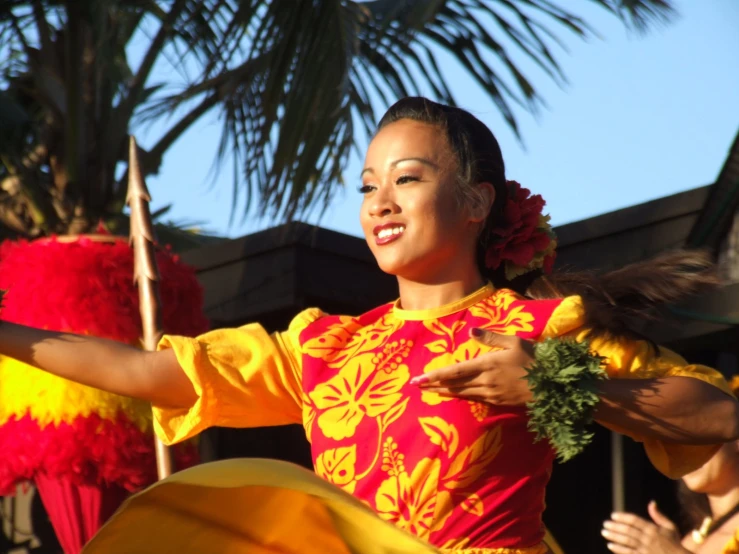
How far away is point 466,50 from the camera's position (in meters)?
6.59

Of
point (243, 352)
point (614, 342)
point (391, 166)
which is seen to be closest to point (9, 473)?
point (243, 352)

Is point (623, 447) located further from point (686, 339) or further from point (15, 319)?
point (15, 319)

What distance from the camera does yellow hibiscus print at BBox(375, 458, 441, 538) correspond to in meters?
2.28

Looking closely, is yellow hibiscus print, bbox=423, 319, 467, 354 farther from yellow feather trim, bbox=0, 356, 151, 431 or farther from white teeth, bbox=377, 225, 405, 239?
yellow feather trim, bbox=0, 356, 151, 431

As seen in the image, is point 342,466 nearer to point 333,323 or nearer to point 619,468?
point 333,323

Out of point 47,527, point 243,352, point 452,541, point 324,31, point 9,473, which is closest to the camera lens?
point 452,541

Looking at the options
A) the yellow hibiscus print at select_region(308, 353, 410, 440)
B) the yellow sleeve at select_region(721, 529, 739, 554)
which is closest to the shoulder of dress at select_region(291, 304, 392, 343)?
the yellow hibiscus print at select_region(308, 353, 410, 440)

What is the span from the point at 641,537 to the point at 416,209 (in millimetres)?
882

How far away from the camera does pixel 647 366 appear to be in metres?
2.39

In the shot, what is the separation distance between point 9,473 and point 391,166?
1.66 metres

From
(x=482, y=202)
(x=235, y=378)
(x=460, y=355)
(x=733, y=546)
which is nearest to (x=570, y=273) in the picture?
(x=482, y=202)

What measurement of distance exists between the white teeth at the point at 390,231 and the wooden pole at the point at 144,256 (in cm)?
99

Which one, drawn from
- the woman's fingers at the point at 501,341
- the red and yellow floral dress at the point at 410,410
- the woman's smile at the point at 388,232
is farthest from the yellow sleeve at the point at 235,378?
the woman's fingers at the point at 501,341

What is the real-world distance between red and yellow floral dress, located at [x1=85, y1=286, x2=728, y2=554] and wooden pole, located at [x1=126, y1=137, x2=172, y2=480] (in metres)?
0.71
